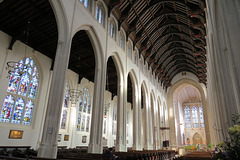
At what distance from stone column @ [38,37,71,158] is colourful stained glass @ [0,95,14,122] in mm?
5792

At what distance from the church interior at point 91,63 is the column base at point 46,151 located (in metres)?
0.03

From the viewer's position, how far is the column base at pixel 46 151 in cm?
603

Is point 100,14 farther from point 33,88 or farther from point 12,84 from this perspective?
point 12,84

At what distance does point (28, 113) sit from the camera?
472 inches

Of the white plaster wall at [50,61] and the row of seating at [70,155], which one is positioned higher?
the white plaster wall at [50,61]

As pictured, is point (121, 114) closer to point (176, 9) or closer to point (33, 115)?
point (33, 115)

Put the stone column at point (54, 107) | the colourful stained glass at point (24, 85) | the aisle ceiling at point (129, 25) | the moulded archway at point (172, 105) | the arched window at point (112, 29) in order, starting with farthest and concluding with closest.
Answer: the moulded archway at point (172, 105) < the arched window at point (112, 29) < the colourful stained glass at point (24, 85) < the aisle ceiling at point (129, 25) < the stone column at point (54, 107)

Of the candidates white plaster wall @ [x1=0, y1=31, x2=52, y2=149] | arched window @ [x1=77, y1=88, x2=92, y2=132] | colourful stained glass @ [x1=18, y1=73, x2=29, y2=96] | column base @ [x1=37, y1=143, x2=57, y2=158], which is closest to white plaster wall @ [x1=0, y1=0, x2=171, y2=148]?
white plaster wall @ [x1=0, y1=31, x2=52, y2=149]

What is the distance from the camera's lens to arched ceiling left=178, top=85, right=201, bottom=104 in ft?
110

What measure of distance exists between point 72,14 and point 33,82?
6696 mm

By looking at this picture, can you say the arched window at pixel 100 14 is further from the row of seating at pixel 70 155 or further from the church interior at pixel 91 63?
the row of seating at pixel 70 155

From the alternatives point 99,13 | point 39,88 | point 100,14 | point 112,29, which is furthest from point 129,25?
point 39,88

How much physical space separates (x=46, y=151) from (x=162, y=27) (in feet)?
49.3

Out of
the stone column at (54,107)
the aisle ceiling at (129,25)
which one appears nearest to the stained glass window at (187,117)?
the aisle ceiling at (129,25)
